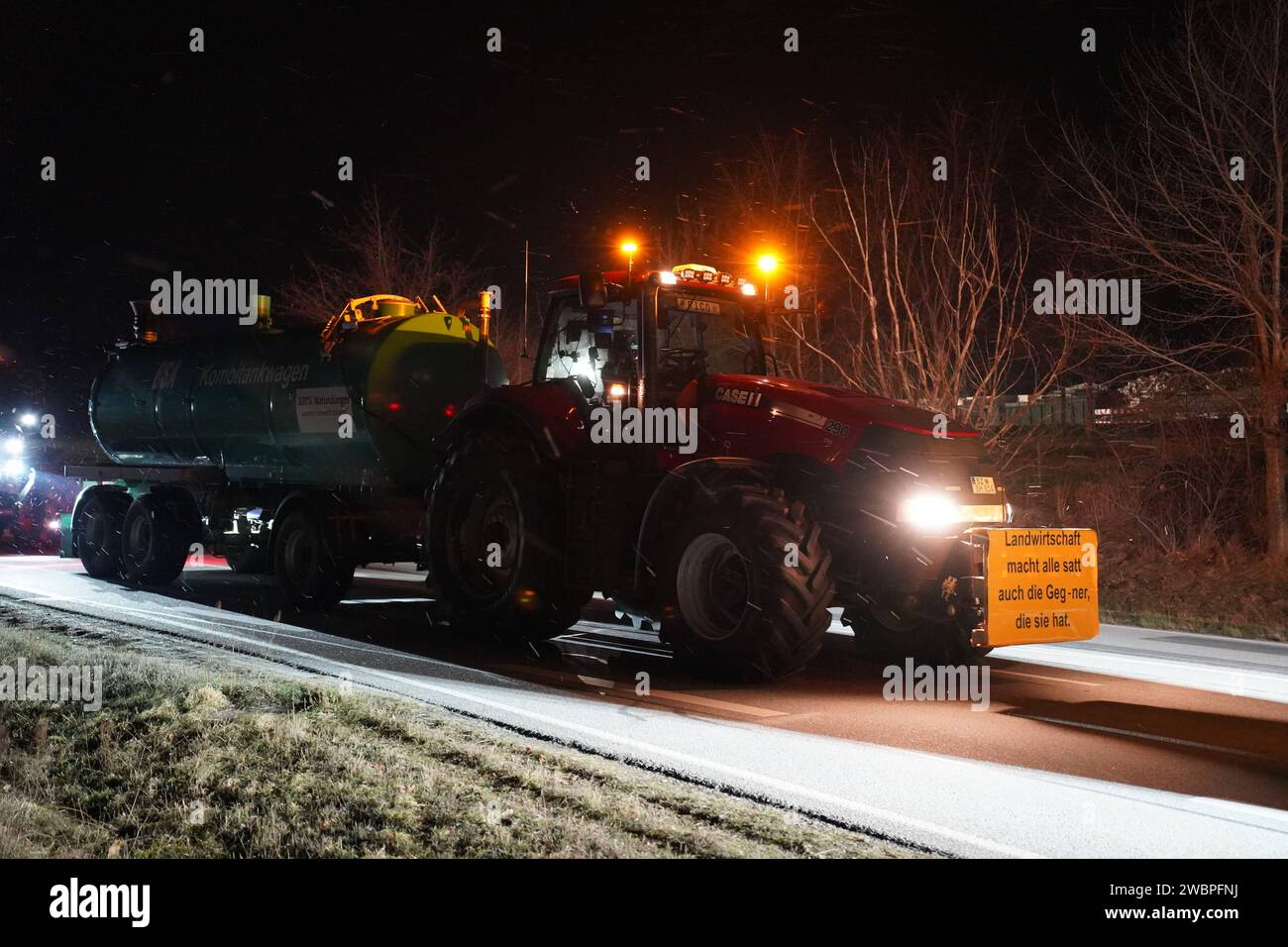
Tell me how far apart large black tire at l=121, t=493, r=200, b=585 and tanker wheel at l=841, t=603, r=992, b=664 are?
10.7 metres

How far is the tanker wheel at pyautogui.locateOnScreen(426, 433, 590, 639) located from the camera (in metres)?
11.4

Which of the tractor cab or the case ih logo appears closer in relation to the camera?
the case ih logo

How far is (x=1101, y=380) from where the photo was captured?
772 inches

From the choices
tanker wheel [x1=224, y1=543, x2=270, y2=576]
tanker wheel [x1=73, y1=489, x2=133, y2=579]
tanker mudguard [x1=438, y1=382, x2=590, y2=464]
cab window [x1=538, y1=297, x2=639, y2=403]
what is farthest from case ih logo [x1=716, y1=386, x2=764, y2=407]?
tanker wheel [x1=73, y1=489, x2=133, y2=579]

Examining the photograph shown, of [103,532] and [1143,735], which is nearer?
[1143,735]

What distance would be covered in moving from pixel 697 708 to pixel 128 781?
389 centimetres

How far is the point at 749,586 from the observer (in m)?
9.36

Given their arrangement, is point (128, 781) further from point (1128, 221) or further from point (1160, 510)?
point (1160, 510)

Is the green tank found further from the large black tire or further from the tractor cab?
the tractor cab

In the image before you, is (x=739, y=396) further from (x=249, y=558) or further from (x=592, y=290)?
(x=249, y=558)

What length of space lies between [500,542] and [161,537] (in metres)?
7.70

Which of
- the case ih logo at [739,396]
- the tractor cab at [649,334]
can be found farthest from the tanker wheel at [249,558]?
the case ih logo at [739,396]

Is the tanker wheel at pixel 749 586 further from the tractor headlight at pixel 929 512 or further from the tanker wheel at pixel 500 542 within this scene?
the tanker wheel at pixel 500 542

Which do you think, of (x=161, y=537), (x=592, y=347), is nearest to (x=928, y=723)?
(x=592, y=347)
